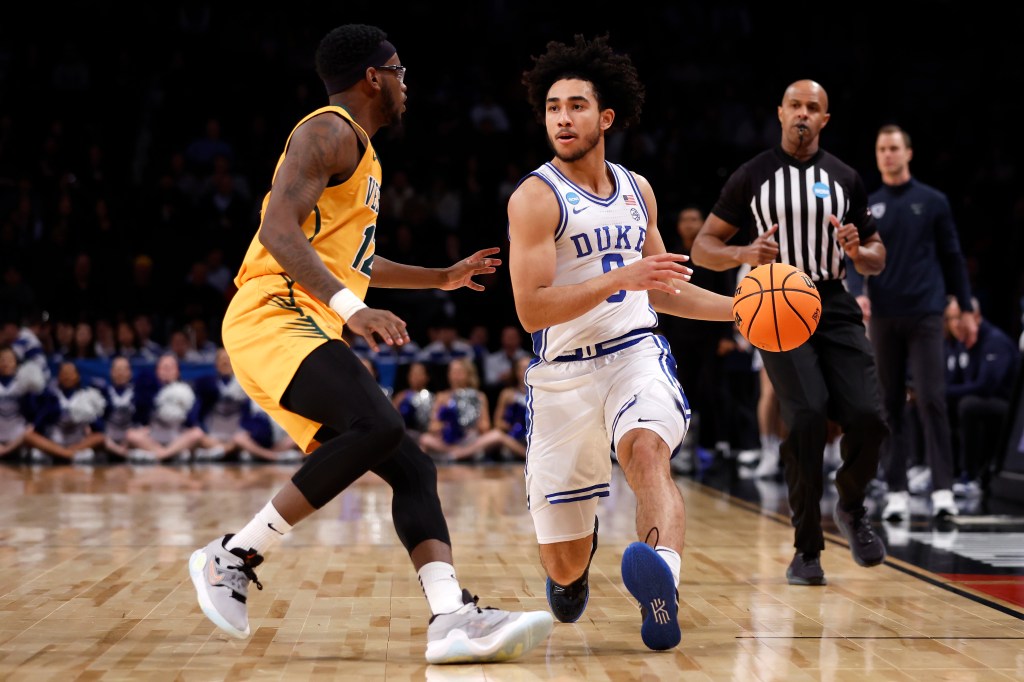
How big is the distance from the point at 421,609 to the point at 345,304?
1.59 metres

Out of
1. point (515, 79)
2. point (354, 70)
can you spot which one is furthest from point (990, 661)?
point (515, 79)

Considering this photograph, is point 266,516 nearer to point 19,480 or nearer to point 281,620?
point 281,620

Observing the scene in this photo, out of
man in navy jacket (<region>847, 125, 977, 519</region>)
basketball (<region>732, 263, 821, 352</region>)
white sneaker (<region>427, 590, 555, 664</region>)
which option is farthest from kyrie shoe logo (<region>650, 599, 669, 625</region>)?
man in navy jacket (<region>847, 125, 977, 519</region>)

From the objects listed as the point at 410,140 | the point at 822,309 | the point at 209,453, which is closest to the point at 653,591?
the point at 822,309

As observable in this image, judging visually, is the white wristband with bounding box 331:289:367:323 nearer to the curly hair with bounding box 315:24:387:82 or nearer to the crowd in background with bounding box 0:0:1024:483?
the curly hair with bounding box 315:24:387:82

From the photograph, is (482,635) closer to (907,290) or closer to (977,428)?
(907,290)

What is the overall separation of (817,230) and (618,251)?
1.64m

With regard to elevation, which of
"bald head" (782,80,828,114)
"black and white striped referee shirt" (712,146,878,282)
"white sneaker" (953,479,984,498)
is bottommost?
"white sneaker" (953,479,984,498)

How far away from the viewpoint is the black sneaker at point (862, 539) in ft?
17.5

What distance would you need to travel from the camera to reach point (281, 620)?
14.5ft

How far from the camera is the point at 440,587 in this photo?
145 inches

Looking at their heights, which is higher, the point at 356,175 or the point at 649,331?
the point at 356,175

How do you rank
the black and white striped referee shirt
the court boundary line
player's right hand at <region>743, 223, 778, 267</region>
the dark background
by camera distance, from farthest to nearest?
the dark background < the black and white striped referee shirt < player's right hand at <region>743, 223, 778, 267</region> < the court boundary line

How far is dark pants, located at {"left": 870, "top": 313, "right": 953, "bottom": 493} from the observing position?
24.3ft
